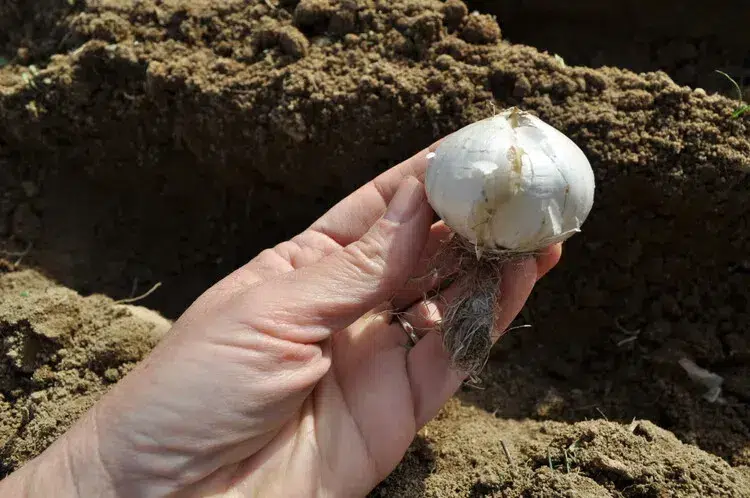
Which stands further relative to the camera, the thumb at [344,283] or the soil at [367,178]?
the soil at [367,178]

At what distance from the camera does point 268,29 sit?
234 cm

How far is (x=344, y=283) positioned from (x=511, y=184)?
0.51 meters

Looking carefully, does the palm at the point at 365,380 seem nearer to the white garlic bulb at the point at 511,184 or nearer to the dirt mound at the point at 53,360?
the white garlic bulb at the point at 511,184

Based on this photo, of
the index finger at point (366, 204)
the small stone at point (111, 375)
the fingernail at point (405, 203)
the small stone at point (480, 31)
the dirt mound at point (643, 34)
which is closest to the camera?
the fingernail at point (405, 203)

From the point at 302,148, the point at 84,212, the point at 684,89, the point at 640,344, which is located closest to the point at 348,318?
the point at 302,148

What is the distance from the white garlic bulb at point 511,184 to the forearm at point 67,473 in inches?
44.6


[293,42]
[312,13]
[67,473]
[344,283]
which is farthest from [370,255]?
[312,13]

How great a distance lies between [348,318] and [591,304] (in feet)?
3.63

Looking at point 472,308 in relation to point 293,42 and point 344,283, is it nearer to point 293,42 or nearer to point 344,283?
point 344,283

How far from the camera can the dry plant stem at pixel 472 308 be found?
1.72 m

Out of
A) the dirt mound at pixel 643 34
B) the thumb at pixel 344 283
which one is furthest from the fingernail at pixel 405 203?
the dirt mound at pixel 643 34

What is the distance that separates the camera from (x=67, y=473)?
1524mm

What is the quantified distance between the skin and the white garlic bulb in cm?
17

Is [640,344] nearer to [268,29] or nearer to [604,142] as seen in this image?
[604,142]
